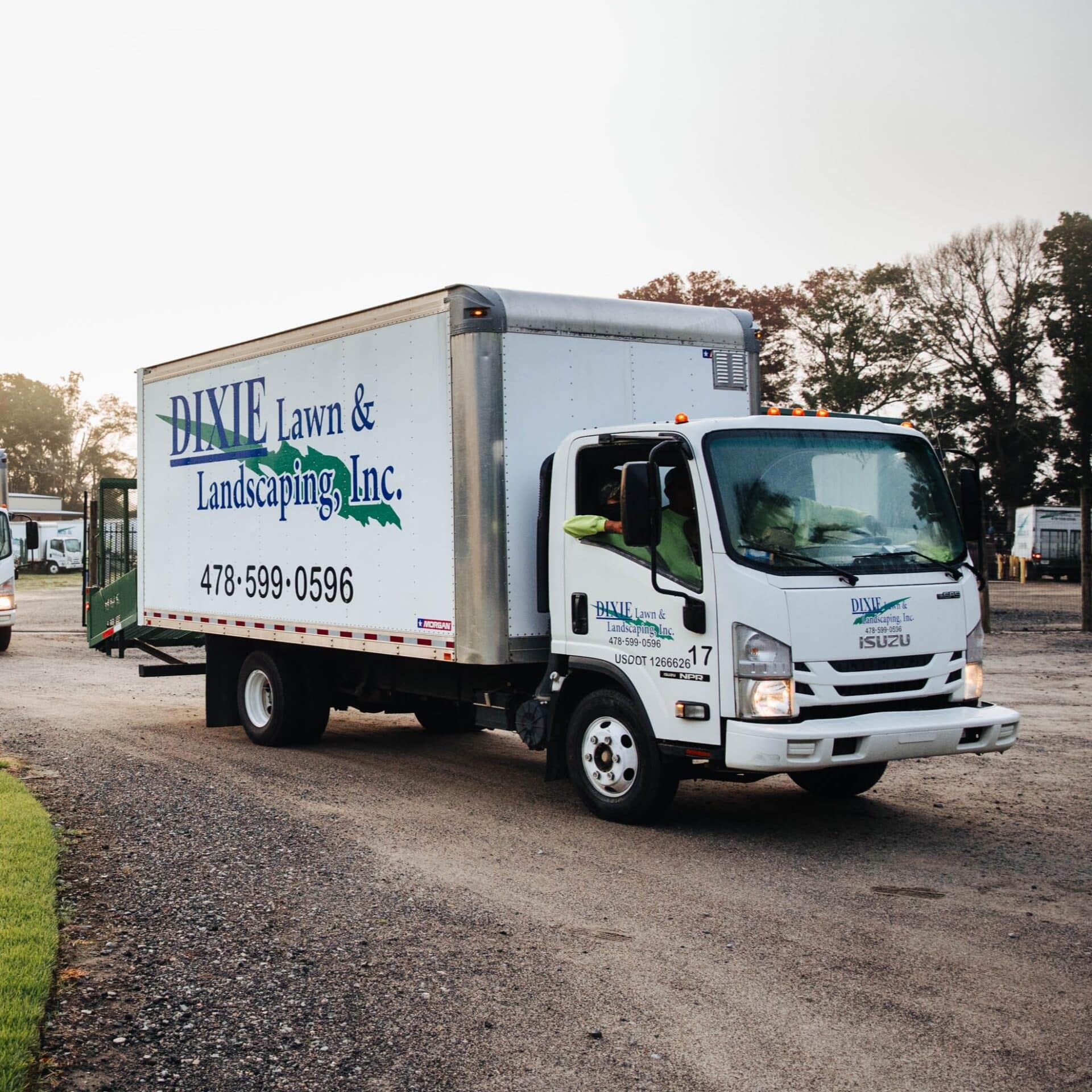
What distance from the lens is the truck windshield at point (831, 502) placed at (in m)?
7.58

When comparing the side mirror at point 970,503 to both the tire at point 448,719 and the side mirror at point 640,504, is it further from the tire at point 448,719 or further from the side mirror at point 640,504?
the tire at point 448,719

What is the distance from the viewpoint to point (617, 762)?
8242mm

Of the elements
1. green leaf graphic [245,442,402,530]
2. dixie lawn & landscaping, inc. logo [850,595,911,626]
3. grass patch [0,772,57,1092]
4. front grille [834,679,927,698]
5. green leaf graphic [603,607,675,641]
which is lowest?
grass patch [0,772,57,1092]

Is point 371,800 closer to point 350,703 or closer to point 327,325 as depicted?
point 350,703

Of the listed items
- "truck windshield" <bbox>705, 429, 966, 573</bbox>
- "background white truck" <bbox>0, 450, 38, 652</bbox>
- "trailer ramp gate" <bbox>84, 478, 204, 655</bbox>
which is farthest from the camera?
"background white truck" <bbox>0, 450, 38, 652</bbox>

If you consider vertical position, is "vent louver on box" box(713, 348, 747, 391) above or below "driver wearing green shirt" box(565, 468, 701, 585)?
above

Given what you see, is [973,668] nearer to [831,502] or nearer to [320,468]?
[831,502]

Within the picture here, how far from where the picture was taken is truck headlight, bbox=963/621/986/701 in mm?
7973

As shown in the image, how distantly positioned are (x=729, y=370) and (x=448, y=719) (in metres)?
4.66

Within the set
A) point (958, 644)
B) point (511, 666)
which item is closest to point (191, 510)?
point (511, 666)

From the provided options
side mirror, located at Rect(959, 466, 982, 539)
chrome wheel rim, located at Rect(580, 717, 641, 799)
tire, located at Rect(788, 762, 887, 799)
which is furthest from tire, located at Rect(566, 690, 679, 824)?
side mirror, located at Rect(959, 466, 982, 539)

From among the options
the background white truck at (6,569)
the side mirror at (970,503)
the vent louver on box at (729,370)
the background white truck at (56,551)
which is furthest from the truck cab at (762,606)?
the background white truck at (56,551)

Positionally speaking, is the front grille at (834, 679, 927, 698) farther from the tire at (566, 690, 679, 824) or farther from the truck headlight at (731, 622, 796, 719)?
the tire at (566, 690, 679, 824)

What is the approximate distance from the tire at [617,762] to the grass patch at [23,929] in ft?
10.3
